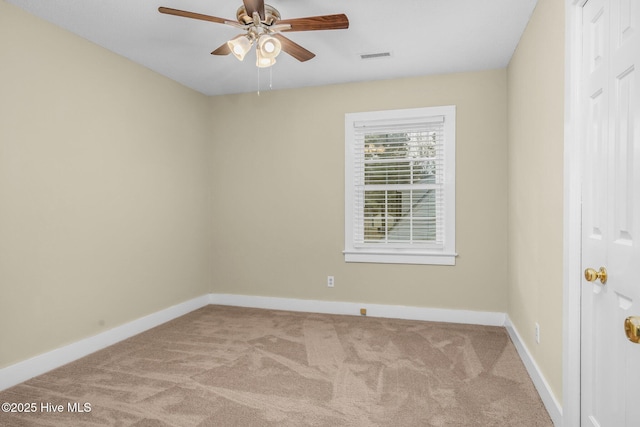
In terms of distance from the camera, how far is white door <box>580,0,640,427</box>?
4.28 feet

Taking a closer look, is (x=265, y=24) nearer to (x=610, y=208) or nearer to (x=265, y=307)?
(x=610, y=208)

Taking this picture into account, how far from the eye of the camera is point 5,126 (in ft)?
8.32

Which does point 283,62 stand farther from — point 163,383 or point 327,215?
point 163,383

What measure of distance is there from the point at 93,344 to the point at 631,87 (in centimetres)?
384

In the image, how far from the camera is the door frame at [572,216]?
5.91ft

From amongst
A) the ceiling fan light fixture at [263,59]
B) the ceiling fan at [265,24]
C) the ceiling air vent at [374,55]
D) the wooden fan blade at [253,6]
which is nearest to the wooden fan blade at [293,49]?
the ceiling fan at [265,24]

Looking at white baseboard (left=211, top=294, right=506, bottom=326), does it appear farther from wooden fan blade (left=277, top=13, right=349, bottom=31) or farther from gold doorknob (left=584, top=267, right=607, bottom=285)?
wooden fan blade (left=277, top=13, right=349, bottom=31)

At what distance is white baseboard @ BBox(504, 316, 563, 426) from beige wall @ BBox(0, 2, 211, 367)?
3.39 meters

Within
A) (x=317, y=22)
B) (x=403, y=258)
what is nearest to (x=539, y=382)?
(x=403, y=258)

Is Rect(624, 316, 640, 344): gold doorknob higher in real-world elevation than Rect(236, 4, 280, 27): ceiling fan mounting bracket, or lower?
lower

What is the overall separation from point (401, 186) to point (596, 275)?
2623mm

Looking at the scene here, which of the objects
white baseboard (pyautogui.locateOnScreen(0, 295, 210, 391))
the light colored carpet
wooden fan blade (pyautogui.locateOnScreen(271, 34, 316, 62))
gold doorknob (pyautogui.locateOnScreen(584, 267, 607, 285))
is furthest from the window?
gold doorknob (pyautogui.locateOnScreen(584, 267, 607, 285))

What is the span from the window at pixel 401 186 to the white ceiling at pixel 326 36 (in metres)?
0.52

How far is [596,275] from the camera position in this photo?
5.14 feet
